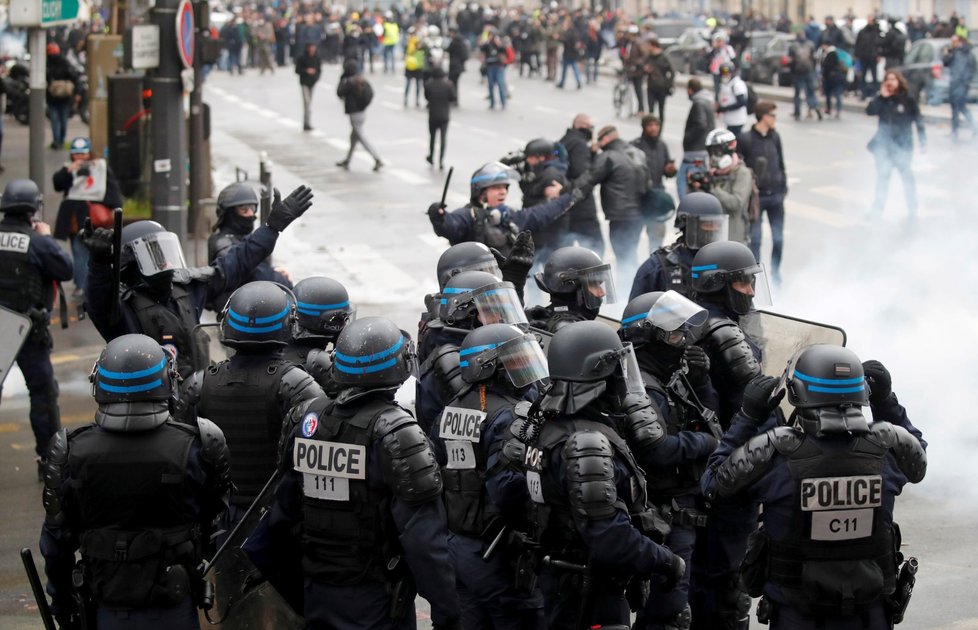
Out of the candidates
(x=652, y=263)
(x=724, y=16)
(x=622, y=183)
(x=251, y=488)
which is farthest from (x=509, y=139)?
(x=724, y=16)

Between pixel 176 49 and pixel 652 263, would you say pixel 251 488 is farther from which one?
pixel 176 49

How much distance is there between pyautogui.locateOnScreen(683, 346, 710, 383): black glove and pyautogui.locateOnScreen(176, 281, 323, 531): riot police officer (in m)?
1.55

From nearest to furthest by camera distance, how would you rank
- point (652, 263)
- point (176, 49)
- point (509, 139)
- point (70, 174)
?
point (652, 263) → point (176, 49) → point (70, 174) → point (509, 139)

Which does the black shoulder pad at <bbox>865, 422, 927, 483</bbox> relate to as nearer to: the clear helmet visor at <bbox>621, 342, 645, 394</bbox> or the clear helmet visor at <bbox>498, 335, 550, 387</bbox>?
the clear helmet visor at <bbox>621, 342, 645, 394</bbox>

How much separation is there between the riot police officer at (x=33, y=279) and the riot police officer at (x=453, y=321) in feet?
10.1

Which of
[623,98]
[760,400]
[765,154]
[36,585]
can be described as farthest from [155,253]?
[623,98]

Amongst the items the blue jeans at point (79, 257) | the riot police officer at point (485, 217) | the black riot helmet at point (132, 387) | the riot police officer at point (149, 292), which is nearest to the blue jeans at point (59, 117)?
the blue jeans at point (79, 257)

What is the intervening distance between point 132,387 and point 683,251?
4.17m

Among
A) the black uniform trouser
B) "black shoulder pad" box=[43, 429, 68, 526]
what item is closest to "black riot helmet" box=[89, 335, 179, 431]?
"black shoulder pad" box=[43, 429, 68, 526]

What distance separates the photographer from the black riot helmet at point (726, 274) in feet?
22.2

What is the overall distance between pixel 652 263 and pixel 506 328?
282 centimetres

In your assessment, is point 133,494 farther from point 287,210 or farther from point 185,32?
point 185,32

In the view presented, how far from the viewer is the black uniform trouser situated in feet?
29.4

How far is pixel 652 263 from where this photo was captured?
27.7ft
